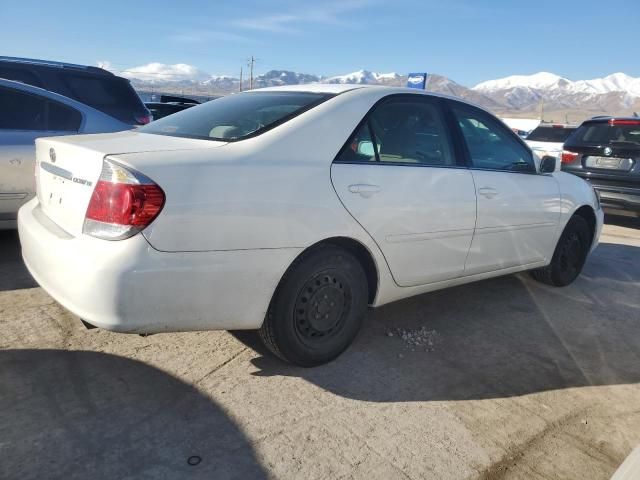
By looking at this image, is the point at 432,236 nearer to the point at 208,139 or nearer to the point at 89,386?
the point at 208,139

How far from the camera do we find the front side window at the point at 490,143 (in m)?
3.67

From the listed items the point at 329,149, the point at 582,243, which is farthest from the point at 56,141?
the point at 582,243

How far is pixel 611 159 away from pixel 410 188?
5.74 metres

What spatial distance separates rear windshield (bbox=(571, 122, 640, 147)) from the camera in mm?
7469

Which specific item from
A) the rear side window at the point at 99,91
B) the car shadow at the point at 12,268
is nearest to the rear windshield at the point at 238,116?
the car shadow at the point at 12,268

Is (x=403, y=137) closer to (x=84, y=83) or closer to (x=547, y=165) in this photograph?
(x=547, y=165)

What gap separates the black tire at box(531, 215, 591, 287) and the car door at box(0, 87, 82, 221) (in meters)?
4.42

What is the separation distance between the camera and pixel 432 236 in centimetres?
327

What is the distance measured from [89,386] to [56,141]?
1.26 meters

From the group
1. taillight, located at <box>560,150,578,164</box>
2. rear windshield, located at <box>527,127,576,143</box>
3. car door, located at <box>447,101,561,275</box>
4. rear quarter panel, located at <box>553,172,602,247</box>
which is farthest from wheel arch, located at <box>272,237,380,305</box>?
rear windshield, located at <box>527,127,576,143</box>

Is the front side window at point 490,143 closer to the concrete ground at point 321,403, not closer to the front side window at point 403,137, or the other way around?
the front side window at point 403,137

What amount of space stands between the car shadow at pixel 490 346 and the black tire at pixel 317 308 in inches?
5.6

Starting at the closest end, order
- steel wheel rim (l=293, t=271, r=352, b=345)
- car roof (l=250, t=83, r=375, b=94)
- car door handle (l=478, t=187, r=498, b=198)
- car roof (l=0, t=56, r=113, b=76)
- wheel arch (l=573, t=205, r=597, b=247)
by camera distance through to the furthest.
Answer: steel wheel rim (l=293, t=271, r=352, b=345) → car roof (l=250, t=83, r=375, b=94) → car door handle (l=478, t=187, r=498, b=198) → wheel arch (l=573, t=205, r=597, b=247) → car roof (l=0, t=56, r=113, b=76)

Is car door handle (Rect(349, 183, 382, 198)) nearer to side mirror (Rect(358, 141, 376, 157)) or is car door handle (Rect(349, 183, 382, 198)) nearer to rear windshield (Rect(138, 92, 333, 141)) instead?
side mirror (Rect(358, 141, 376, 157))
